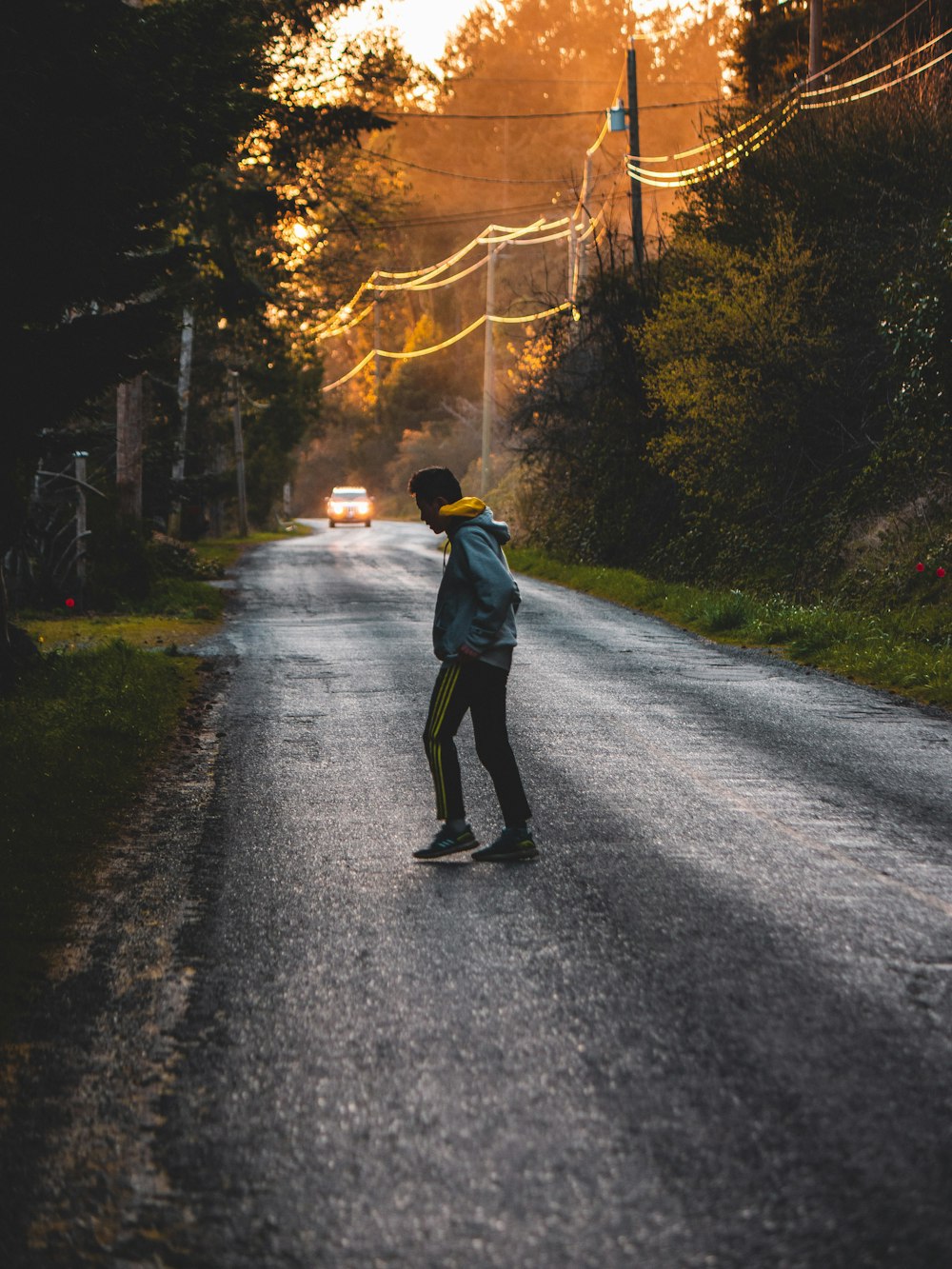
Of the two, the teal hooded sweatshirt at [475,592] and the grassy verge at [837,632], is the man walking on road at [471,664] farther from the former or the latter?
the grassy verge at [837,632]

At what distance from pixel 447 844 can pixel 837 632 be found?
32.8 feet

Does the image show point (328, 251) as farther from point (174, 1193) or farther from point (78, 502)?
point (174, 1193)

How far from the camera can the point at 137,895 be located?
245 inches

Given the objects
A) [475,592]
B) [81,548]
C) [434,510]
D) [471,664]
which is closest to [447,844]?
[471,664]

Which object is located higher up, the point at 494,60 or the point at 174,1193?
the point at 494,60

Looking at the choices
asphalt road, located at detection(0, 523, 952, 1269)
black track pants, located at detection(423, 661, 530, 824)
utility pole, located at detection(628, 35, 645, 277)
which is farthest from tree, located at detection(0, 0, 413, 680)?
utility pole, located at detection(628, 35, 645, 277)

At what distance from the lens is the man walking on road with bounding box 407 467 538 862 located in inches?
258

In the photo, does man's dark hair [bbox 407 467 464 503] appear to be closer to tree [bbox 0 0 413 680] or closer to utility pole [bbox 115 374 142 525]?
tree [bbox 0 0 413 680]

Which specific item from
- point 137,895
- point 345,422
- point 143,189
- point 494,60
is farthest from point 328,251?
point 345,422

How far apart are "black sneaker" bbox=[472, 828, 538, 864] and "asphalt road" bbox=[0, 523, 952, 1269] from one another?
136mm

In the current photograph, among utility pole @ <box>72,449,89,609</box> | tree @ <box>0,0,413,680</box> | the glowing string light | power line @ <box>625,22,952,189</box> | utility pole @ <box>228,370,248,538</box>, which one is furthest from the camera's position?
utility pole @ <box>228,370,248,538</box>

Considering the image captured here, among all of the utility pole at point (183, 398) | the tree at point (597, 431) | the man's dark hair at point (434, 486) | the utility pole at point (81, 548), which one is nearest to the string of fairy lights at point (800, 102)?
the tree at point (597, 431)

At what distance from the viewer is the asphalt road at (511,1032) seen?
3186mm

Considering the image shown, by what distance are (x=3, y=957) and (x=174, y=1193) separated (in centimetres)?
218
